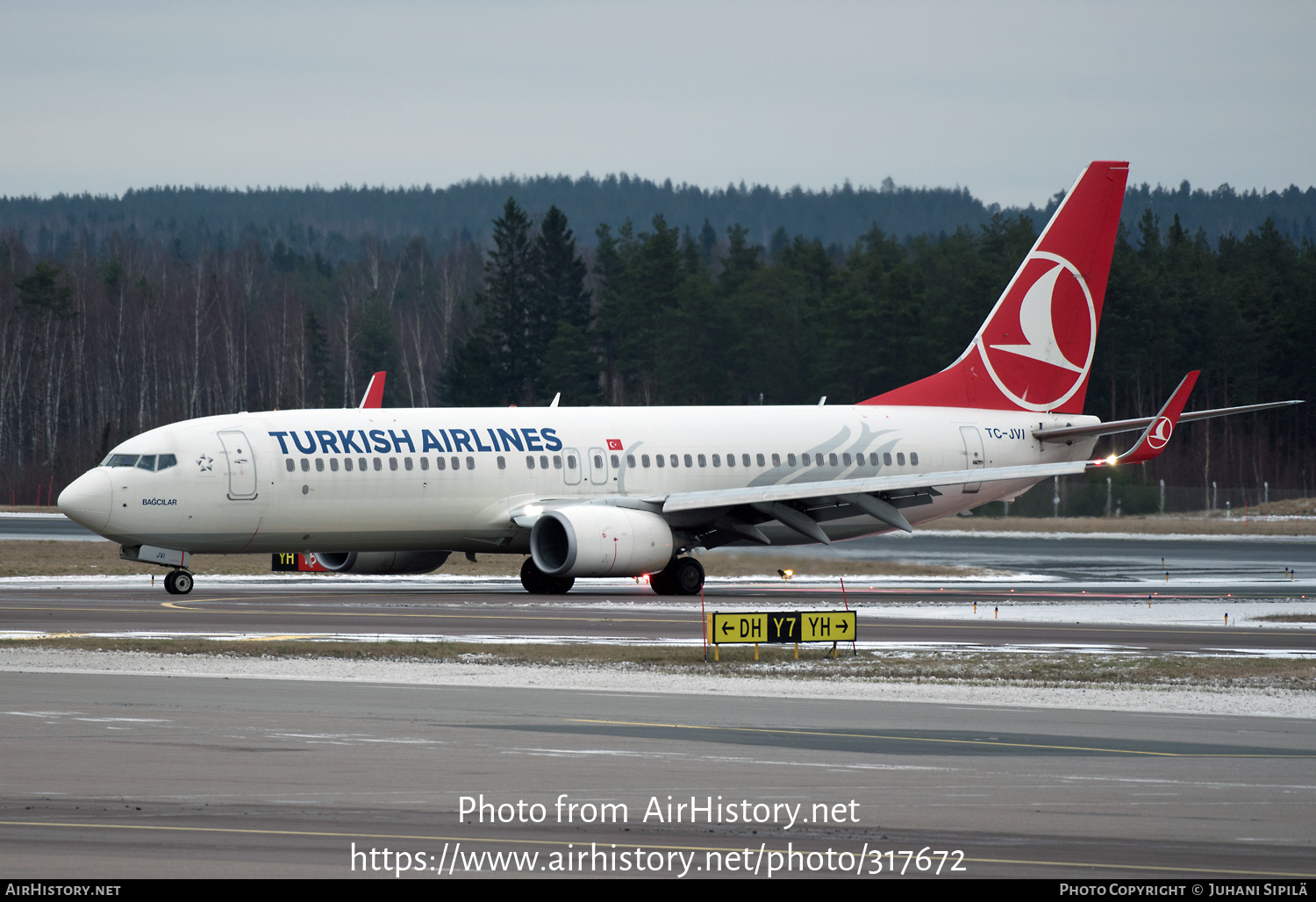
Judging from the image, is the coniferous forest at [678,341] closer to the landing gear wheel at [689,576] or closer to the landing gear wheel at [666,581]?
the landing gear wheel at [689,576]

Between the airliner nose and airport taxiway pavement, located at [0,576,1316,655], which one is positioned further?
the airliner nose

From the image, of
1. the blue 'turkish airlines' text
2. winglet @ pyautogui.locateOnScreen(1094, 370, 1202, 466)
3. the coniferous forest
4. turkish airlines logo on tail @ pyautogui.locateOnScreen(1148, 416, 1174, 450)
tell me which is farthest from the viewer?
the coniferous forest

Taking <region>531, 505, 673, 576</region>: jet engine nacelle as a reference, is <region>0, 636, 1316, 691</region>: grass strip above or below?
below

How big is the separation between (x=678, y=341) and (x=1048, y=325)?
227 ft

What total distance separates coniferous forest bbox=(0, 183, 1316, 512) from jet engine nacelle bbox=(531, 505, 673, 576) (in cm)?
4971

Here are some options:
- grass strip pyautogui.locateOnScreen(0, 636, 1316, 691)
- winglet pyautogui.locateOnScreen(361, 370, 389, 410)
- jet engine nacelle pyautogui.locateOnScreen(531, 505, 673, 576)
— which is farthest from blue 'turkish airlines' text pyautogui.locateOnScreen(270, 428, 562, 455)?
grass strip pyautogui.locateOnScreen(0, 636, 1316, 691)

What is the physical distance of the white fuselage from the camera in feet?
112

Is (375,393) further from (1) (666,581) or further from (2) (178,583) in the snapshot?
(1) (666,581)

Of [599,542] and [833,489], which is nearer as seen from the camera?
[599,542]

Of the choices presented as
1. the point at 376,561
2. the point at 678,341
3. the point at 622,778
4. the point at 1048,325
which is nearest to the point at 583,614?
the point at 376,561

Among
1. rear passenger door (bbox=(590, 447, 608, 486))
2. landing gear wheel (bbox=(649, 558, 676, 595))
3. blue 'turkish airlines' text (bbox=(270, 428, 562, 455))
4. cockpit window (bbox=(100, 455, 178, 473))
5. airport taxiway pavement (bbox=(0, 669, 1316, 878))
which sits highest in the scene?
blue 'turkish airlines' text (bbox=(270, 428, 562, 455))

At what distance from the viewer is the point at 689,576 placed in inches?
1475

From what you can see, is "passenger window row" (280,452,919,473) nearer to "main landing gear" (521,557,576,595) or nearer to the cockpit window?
the cockpit window

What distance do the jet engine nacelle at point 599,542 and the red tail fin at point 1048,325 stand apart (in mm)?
9522
